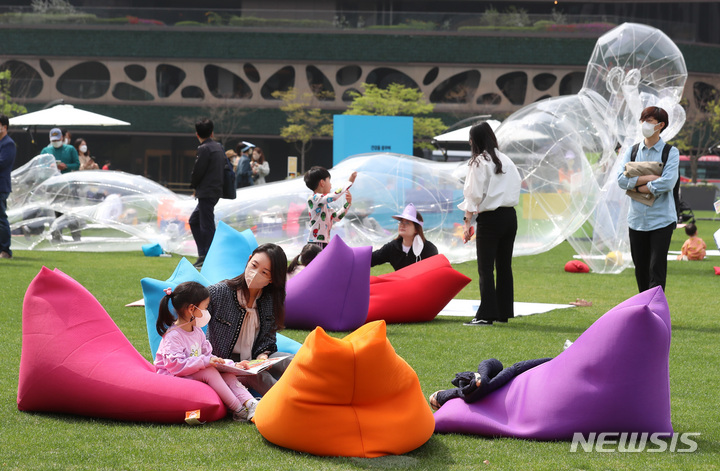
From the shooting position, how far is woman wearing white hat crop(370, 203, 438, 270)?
9.18 metres

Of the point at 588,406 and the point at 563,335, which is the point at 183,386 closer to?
the point at 588,406

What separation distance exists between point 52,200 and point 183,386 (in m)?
10.9

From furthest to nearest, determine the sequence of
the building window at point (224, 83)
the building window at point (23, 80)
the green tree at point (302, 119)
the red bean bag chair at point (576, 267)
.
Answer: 1. the building window at point (224, 83)
2. the building window at point (23, 80)
3. the green tree at point (302, 119)
4. the red bean bag chair at point (576, 267)

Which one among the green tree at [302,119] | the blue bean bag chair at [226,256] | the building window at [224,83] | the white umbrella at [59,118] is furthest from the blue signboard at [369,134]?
the building window at [224,83]

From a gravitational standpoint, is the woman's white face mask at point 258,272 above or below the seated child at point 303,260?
above

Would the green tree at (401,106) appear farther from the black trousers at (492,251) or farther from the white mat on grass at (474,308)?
the black trousers at (492,251)

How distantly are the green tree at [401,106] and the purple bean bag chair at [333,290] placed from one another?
115 ft

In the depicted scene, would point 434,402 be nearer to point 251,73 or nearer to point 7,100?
point 7,100

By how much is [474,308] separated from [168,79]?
40.7 m

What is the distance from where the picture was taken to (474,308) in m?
9.77

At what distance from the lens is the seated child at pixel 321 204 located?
9.75m

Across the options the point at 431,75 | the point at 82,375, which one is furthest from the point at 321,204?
the point at 431,75

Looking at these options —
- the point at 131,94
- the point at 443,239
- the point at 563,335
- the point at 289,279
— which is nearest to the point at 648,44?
the point at 443,239

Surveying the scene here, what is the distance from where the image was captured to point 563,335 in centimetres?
792
